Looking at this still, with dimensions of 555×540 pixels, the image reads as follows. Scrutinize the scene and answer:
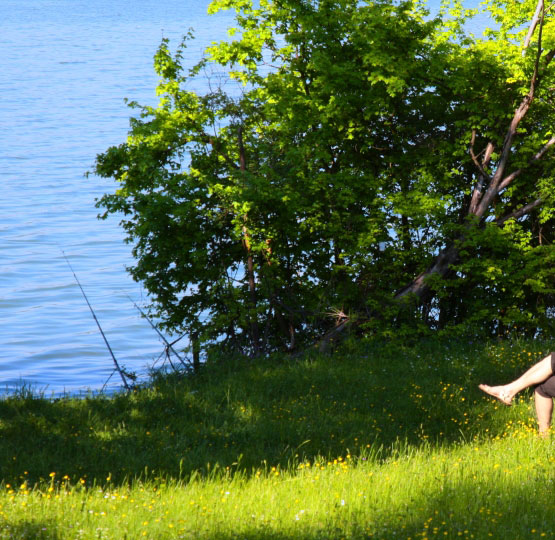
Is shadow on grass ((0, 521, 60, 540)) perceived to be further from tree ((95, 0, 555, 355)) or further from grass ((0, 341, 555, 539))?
tree ((95, 0, 555, 355))

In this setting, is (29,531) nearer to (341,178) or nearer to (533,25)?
(341,178)

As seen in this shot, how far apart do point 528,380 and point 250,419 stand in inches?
122

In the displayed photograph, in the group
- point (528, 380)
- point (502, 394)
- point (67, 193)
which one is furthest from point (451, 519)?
point (67, 193)

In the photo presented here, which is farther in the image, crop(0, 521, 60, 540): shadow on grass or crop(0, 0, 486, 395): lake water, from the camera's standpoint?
crop(0, 0, 486, 395): lake water

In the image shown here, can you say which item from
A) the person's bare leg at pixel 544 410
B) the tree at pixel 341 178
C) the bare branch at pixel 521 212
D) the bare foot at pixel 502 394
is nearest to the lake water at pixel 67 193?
the tree at pixel 341 178

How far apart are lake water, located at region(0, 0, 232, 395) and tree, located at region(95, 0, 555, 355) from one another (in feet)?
5.33

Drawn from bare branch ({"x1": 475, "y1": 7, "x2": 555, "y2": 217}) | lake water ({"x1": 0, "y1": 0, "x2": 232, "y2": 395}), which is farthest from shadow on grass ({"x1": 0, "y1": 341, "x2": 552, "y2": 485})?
lake water ({"x1": 0, "y1": 0, "x2": 232, "y2": 395})

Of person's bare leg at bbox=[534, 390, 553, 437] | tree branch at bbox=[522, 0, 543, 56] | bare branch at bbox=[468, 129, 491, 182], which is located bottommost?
person's bare leg at bbox=[534, 390, 553, 437]

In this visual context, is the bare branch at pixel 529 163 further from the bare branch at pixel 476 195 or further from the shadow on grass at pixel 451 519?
the shadow on grass at pixel 451 519

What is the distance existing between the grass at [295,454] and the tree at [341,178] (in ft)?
6.89

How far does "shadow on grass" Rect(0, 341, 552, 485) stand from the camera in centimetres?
796

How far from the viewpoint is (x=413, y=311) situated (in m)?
14.3

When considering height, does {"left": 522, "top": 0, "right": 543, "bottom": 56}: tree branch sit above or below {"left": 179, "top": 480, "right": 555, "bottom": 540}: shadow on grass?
above

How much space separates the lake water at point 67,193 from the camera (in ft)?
71.8
